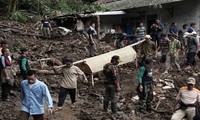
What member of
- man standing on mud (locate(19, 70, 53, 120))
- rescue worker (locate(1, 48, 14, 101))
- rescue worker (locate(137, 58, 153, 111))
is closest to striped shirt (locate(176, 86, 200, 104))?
rescue worker (locate(137, 58, 153, 111))

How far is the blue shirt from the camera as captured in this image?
7.21 meters

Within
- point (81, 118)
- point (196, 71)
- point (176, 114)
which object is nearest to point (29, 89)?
Result: point (81, 118)

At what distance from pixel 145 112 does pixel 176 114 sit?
6.60 ft

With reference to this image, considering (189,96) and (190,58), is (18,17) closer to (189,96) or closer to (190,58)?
(190,58)

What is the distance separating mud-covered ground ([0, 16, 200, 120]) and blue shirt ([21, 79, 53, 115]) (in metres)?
2.25

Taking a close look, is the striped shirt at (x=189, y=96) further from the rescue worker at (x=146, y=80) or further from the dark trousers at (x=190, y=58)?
the dark trousers at (x=190, y=58)

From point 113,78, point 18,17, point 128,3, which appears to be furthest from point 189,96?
point 128,3

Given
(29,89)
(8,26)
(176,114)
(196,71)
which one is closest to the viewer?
(29,89)

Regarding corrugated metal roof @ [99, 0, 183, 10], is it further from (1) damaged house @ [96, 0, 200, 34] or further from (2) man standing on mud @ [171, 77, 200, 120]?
(2) man standing on mud @ [171, 77, 200, 120]

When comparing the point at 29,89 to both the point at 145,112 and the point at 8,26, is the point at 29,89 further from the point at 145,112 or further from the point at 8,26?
the point at 8,26

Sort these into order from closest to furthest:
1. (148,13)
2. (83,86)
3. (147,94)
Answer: (147,94) < (83,86) < (148,13)

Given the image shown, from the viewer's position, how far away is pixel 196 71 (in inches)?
577

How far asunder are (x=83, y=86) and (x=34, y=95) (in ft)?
19.2

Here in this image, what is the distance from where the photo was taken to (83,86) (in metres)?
13.1
